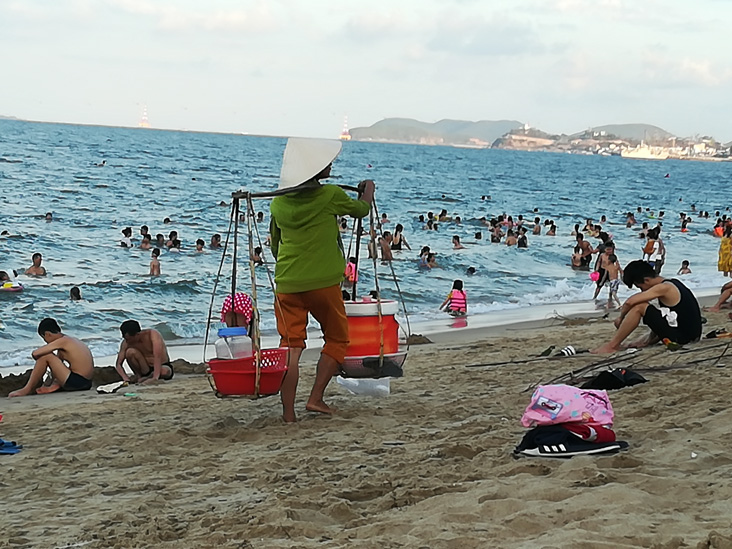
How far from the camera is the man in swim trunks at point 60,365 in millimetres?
7941

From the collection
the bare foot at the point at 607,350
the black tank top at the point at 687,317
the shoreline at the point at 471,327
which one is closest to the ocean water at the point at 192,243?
the shoreline at the point at 471,327

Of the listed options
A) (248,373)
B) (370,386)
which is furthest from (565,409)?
(370,386)

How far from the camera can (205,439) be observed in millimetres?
5375

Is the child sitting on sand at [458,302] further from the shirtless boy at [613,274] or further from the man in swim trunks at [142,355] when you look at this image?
the man in swim trunks at [142,355]

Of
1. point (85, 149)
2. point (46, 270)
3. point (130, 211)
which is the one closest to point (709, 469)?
point (46, 270)

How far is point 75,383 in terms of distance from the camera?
7996 mm

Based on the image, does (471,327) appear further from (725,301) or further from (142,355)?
(142,355)

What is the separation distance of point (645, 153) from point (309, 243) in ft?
590

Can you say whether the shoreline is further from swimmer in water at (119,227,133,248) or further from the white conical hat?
swimmer in water at (119,227,133,248)

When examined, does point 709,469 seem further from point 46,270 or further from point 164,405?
point 46,270

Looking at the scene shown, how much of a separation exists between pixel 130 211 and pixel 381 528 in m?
28.6

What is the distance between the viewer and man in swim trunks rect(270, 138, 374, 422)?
537 centimetres

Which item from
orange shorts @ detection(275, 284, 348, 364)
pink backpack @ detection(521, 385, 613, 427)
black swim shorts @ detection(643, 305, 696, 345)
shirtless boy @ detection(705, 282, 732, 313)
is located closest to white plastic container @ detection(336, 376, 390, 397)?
orange shorts @ detection(275, 284, 348, 364)

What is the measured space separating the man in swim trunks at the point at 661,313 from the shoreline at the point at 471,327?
3.15 metres
